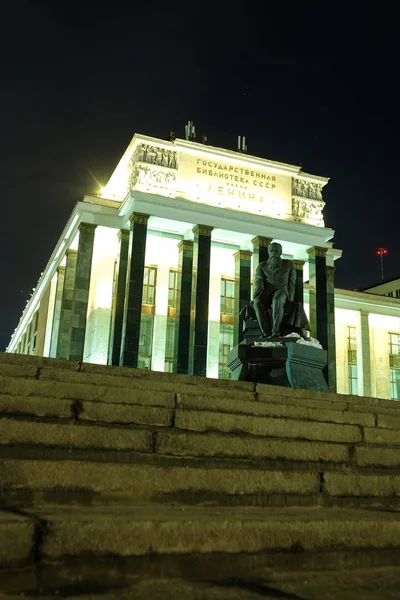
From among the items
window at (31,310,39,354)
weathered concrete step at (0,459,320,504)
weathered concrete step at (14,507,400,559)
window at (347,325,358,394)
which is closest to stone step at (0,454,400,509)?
weathered concrete step at (0,459,320,504)

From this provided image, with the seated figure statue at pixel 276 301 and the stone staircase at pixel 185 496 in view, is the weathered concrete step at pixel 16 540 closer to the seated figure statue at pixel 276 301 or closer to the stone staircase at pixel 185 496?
the stone staircase at pixel 185 496

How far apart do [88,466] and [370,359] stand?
38516 millimetres

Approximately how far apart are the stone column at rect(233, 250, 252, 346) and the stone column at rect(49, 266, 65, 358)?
9.06m

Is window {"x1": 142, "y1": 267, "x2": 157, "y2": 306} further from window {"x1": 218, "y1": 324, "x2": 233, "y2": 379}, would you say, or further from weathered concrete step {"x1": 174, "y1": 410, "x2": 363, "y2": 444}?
weathered concrete step {"x1": 174, "y1": 410, "x2": 363, "y2": 444}

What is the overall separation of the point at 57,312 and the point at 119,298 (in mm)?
6020

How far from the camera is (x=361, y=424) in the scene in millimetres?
6266

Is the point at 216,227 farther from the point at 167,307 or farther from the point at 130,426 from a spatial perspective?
the point at 130,426

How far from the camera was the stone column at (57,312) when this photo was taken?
30781 millimetres

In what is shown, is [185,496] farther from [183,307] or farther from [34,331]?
[34,331]

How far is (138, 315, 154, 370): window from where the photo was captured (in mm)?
31656

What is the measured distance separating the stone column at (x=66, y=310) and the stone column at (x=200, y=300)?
19.5 ft

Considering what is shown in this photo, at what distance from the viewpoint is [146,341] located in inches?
1262

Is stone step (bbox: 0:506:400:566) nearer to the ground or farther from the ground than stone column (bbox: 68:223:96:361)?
nearer to the ground

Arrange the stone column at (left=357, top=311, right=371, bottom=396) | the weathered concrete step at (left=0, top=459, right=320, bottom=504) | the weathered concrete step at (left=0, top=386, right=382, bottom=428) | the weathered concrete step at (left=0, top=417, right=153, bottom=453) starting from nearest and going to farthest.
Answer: the weathered concrete step at (left=0, top=459, right=320, bottom=504) < the weathered concrete step at (left=0, top=417, right=153, bottom=453) < the weathered concrete step at (left=0, top=386, right=382, bottom=428) < the stone column at (left=357, top=311, right=371, bottom=396)
